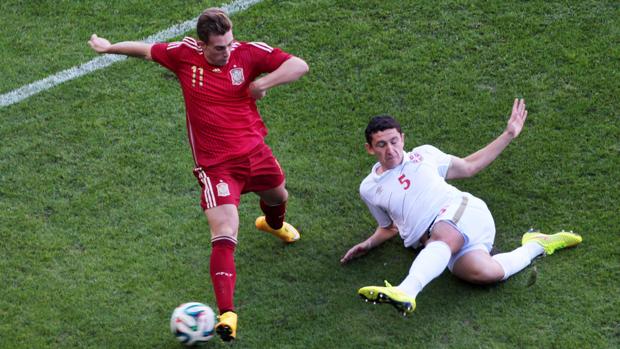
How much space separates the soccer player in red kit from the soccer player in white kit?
2.35 ft

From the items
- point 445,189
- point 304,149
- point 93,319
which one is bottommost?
point 93,319

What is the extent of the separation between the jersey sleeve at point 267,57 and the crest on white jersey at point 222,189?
82 centimetres

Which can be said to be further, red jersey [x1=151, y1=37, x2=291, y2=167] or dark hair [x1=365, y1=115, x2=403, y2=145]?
dark hair [x1=365, y1=115, x2=403, y2=145]

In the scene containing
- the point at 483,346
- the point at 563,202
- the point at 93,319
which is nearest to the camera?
the point at 483,346

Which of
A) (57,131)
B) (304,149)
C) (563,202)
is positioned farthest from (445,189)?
(57,131)

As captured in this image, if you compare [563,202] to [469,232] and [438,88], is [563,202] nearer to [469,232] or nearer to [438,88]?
[469,232]

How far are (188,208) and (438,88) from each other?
2420 mm

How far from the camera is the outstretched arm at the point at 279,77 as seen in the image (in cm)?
646

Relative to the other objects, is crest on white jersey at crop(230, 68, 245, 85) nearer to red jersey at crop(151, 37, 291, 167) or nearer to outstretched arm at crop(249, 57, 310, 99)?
red jersey at crop(151, 37, 291, 167)

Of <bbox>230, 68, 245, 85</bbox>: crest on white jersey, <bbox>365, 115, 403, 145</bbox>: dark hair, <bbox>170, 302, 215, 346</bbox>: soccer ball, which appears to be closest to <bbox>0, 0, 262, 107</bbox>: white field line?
<bbox>230, 68, 245, 85</bbox>: crest on white jersey

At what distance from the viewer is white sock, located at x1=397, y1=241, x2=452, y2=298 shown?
6234 millimetres

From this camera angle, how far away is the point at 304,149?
8133 mm

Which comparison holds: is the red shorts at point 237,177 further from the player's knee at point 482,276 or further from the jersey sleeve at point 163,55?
the player's knee at point 482,276

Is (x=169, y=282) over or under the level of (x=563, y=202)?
under
